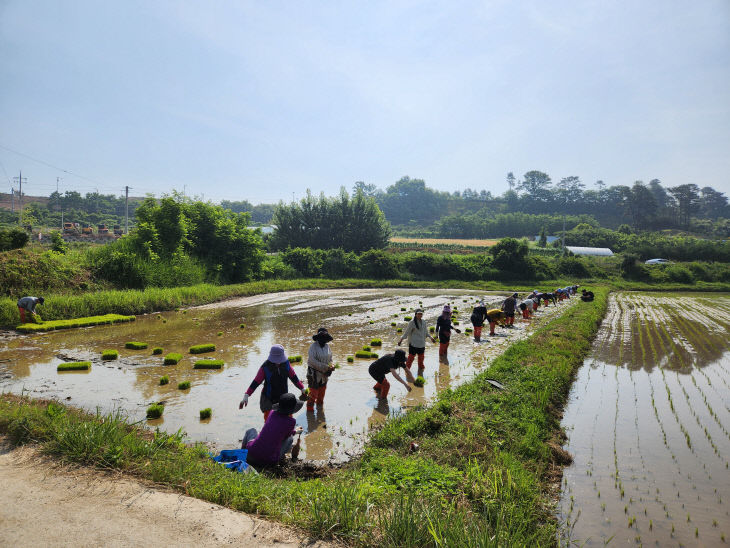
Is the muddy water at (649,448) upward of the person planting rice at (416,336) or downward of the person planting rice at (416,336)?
downward

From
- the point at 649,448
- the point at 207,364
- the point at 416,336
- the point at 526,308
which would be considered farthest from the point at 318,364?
the point at 526,308

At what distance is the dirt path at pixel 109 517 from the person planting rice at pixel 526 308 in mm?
16976

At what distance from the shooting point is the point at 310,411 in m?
7.61

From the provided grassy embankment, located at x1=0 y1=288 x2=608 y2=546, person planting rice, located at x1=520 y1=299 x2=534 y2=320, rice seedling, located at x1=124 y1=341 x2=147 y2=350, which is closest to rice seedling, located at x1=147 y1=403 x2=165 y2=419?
grassy embankment, located at x1=0 y1=288 x2=608 y2=546

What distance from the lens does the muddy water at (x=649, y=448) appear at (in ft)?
14.8

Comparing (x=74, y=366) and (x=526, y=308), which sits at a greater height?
(x=526, y=308)

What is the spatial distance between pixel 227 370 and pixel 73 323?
8439mm

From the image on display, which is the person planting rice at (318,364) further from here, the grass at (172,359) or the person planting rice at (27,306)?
the person planting rice at (27,306)

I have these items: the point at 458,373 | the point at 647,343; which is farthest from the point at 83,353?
the point at 647,343

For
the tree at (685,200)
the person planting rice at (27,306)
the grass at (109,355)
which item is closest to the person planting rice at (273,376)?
the grass at (109,355)

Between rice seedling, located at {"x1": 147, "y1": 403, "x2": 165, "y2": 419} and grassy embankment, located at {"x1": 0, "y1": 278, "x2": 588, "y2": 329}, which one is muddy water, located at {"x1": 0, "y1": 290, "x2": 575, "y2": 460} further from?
grassy embankment, located at {"x1": 0, "y1": 278, "x2": 588, "y2": 329}

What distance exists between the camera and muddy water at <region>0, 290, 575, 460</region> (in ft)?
23.3

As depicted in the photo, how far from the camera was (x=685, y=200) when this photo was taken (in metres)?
95.3

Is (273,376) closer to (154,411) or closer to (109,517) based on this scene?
(154,411)
